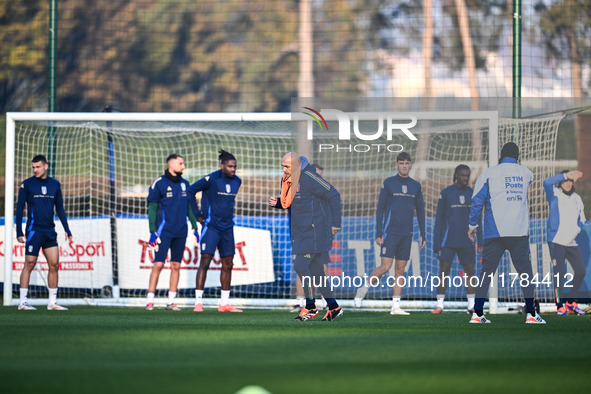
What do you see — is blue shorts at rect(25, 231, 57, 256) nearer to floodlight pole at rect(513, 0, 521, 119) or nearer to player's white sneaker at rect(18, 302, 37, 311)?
player's white sneaker at rect(18, 302, 37, 311)

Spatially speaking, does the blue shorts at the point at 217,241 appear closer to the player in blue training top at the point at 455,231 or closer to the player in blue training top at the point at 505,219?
the player in blue training top at the point at 455,231

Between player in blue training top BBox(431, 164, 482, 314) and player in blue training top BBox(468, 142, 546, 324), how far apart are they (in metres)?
1.89

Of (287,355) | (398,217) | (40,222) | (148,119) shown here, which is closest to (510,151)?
(398,217)

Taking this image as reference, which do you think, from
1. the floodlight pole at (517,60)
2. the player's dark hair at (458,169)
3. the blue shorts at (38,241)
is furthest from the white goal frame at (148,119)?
the blue shorts at (38,241)

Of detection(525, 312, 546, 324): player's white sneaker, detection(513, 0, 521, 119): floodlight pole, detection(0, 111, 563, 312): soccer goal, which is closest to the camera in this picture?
detection(525, 312, 546, 324): player's white sneaker

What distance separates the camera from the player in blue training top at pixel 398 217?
11.7 metres

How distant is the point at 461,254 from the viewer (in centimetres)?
1206

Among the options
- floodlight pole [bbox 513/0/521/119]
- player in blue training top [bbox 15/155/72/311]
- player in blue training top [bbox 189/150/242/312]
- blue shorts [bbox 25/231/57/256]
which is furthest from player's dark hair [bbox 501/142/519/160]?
blue shorts [bbox 25/231/57/256]

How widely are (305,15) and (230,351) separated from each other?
2830 centimetres

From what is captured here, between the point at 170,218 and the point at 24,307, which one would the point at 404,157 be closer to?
the point at 170,218

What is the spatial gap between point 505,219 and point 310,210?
2.05 meters

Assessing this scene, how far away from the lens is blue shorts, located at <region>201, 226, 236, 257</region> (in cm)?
1189

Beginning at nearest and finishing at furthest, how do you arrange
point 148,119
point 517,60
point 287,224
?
point 148,119 < point 517,60 < point 287,224

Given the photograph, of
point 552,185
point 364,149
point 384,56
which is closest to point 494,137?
point 552,185
